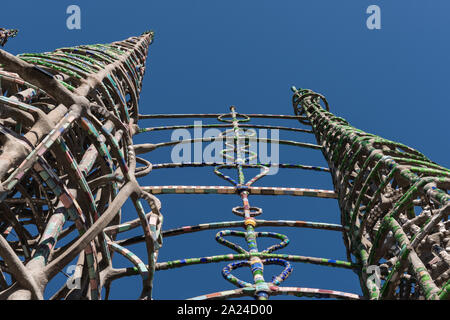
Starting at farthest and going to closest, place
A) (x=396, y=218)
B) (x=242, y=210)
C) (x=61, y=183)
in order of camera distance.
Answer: (x=242, y=210), (x=396, y=218), (x=61, y=183)

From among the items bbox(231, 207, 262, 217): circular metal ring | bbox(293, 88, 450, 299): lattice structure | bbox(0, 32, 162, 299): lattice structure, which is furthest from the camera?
bbox(231, 207, 262, 217): circular metal ring

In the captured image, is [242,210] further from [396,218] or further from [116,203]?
[116,203]

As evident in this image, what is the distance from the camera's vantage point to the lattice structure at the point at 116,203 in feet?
12.0

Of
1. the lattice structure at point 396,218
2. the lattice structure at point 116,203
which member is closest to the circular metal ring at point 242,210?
the lattice structure at point 116,203

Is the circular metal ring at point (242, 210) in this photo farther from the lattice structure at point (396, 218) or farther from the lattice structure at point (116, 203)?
the lattice structure at point (396, 218)

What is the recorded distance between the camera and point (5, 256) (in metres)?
2.91

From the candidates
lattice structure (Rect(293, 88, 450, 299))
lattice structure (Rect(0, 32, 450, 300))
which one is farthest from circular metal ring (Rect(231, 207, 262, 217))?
lattice structure (Rect(293, 88, 450, 299))

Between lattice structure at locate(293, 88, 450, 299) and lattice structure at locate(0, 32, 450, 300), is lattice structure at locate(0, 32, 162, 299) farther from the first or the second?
lattice structure at locate(293, 88, 450, 299)

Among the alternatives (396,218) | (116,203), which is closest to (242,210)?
(396,218)

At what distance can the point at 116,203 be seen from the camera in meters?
3.91

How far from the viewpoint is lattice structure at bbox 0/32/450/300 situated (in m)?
3.64

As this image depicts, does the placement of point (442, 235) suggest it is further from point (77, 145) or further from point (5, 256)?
point (77, 145)
